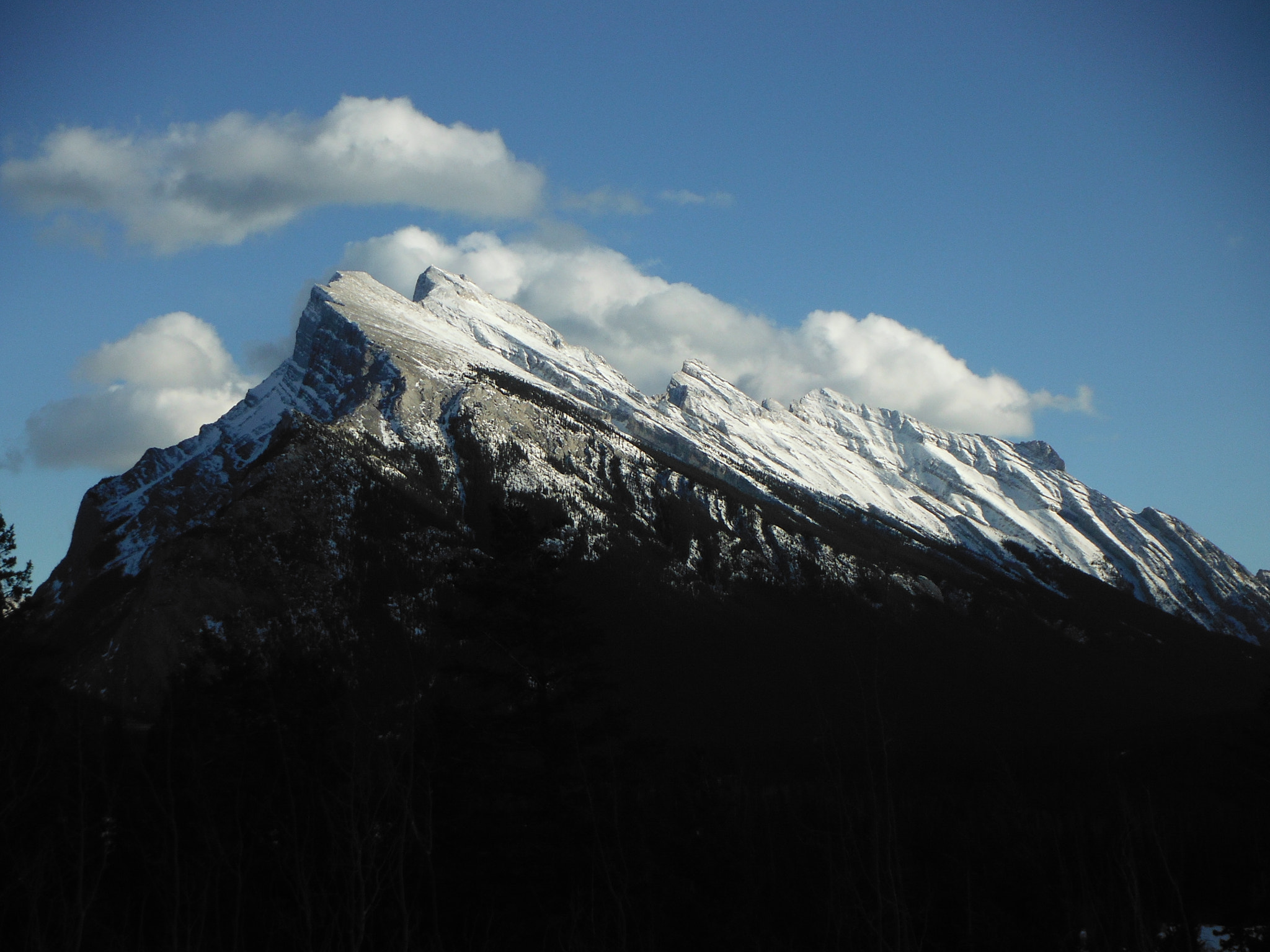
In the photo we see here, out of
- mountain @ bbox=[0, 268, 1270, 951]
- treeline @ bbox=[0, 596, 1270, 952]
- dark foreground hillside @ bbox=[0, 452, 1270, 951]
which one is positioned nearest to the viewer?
dark foreground hillside @ bbox=[0, 452, 1270, 951]

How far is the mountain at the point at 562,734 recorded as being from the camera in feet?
63.6

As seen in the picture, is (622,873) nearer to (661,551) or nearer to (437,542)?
(437,542)

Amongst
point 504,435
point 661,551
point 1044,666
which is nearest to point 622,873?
Result: point 661,551

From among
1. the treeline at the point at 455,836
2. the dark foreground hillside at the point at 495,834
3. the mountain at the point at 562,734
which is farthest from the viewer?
the mountain at the point at 562,734

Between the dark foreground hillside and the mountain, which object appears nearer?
the dark foreground hillside

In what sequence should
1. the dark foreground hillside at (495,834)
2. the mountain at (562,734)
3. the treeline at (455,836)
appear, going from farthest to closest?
the mountain at (562,734) → the treeline at (455,836) → the dark foreground hillside at (495,834)

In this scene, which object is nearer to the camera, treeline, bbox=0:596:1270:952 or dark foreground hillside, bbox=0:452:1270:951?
dark foreground hillside, bbox=0:452:1270:951

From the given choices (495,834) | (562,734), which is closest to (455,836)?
(495,834)

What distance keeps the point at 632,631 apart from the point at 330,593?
41.5 metres

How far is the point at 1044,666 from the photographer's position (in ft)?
558

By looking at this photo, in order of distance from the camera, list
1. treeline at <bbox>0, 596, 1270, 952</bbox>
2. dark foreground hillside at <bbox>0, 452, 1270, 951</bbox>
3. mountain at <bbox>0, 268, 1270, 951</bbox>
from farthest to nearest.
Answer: mountain at <bbox>0, 268, 1270, 951</bbox> → treeline at <bbox>0, 596, 1270, 952</bbox> → dark foreground hillside at <bbox>0, 452, 1270, 951</bbox>

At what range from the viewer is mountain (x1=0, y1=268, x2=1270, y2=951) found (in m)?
19.4

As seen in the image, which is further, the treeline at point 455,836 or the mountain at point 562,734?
the mountain at point 562,734

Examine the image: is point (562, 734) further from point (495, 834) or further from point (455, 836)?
point (455, 836)
